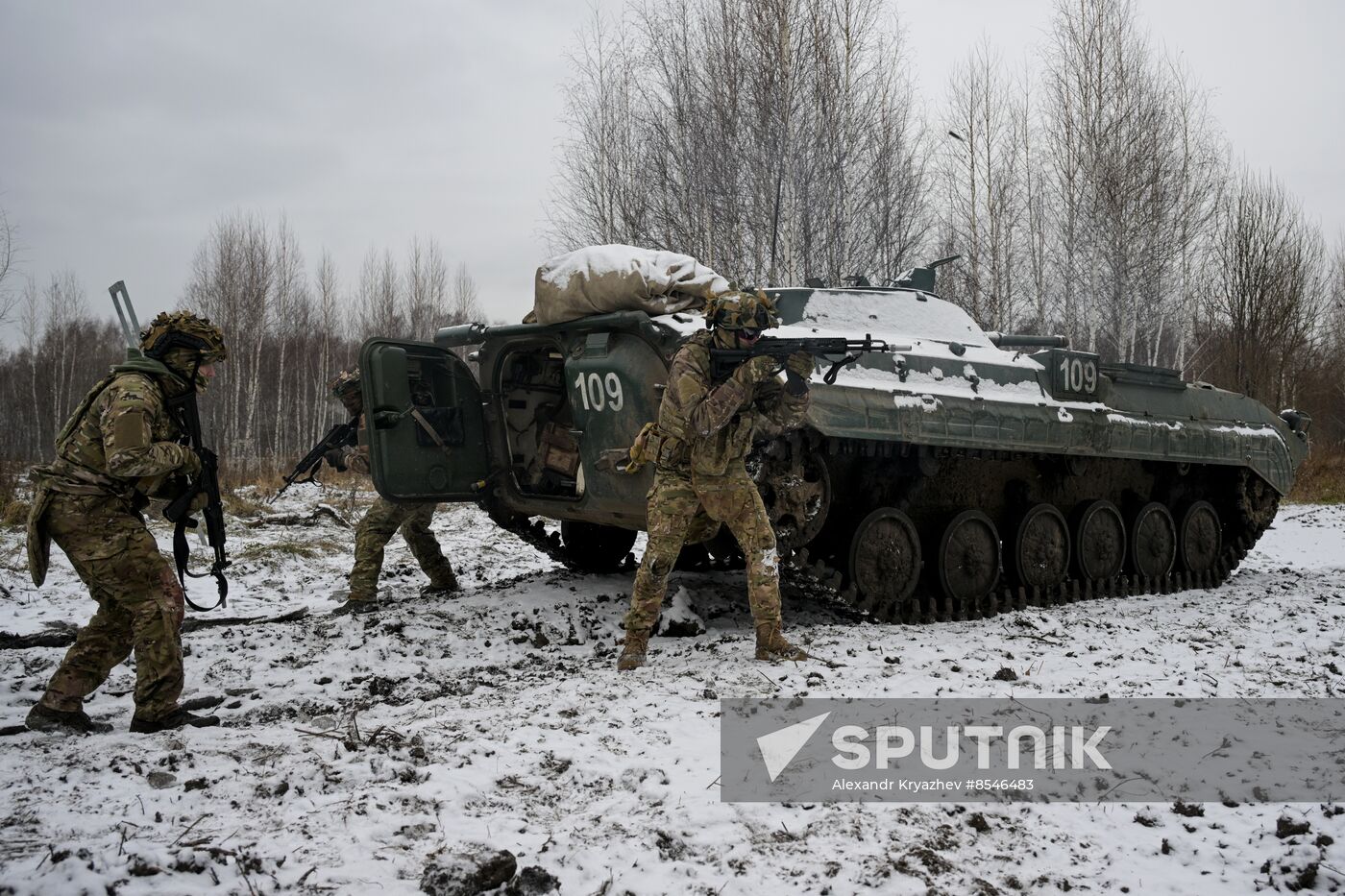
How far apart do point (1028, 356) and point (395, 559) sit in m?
6.12

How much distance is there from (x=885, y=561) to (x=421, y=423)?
3274mm

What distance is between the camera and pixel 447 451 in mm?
7562

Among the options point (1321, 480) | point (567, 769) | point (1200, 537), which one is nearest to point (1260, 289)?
point (1321, 480)

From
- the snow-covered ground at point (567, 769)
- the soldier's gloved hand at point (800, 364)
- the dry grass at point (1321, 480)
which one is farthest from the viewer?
the dry grass at point (1321, 480)

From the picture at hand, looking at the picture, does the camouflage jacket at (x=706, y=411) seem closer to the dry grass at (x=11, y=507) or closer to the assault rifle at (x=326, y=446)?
the assault rifle at (x=326, y=446)

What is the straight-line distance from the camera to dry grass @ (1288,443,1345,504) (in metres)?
19.8

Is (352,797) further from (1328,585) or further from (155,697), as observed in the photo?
(1328,585)

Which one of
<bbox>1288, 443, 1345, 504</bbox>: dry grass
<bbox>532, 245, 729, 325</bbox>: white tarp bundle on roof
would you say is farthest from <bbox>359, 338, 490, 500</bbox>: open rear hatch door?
<bbox>1288, 443, 1345, 504</bbox>: dry grass

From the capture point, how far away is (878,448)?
6977mm

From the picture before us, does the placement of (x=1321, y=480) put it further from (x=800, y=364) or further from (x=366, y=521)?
(x=366, y=521)

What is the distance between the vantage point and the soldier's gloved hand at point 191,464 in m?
4.59

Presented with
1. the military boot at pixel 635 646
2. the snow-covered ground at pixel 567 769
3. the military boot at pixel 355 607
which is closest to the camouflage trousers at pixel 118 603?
the snow-covered ground at pixel 567 769

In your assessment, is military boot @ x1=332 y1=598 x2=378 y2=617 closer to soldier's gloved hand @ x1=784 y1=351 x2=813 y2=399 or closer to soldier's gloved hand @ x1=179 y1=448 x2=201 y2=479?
soldier's gloved hand @ x1=179 y1=448 x2=201 y2=479

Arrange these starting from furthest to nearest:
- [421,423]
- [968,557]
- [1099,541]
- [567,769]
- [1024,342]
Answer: [1024,342] → [1099,541] → [968,557] → [421,423] → [567,769]
